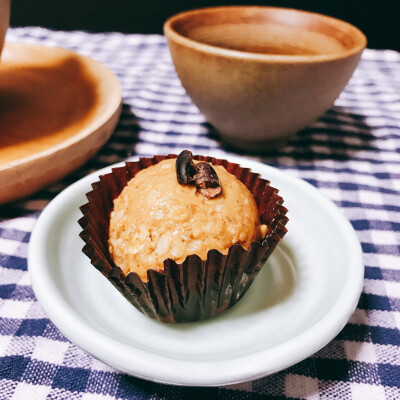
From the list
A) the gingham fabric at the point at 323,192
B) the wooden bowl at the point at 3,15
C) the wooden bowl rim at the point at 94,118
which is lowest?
the gingham fabric at the point at 323,192

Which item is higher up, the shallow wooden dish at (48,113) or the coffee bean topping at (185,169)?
the coffee bean topping at (185,169)

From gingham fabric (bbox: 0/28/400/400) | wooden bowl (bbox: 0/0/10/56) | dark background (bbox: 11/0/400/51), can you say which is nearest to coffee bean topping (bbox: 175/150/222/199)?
gingham fabric (bbox: 0/28/400/400)

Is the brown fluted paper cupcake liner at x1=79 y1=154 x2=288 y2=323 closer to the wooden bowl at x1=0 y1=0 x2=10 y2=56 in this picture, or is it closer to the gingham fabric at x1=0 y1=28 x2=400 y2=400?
the gingham fabric at x1=0 y1=28 x2=400 y2=400

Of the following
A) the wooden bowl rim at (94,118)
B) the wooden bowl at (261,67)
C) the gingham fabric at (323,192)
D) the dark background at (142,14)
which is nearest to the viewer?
the gingham fabric at (323,192)

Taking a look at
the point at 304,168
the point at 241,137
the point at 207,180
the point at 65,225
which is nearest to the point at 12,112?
the point at 65,225

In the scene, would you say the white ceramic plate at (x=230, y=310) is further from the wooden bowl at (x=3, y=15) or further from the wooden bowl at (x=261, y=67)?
the wooden bowl at (x=3, y=15)

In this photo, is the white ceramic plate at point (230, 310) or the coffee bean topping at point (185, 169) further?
the coffee bean topping at point (185, 169)

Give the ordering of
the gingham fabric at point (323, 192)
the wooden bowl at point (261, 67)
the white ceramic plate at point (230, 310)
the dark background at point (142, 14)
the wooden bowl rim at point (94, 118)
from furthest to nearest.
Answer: the dark background at point (142, 14) → the wooden bowl at point (261, 67) → the wooden bowl rim at point (94, 118) → the gingham fabric at point (323, 192) → the white ceramic plate at point (230, 310)

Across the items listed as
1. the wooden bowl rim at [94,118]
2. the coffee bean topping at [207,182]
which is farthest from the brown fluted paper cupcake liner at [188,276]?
the wooden bowl rim at [94,118]
